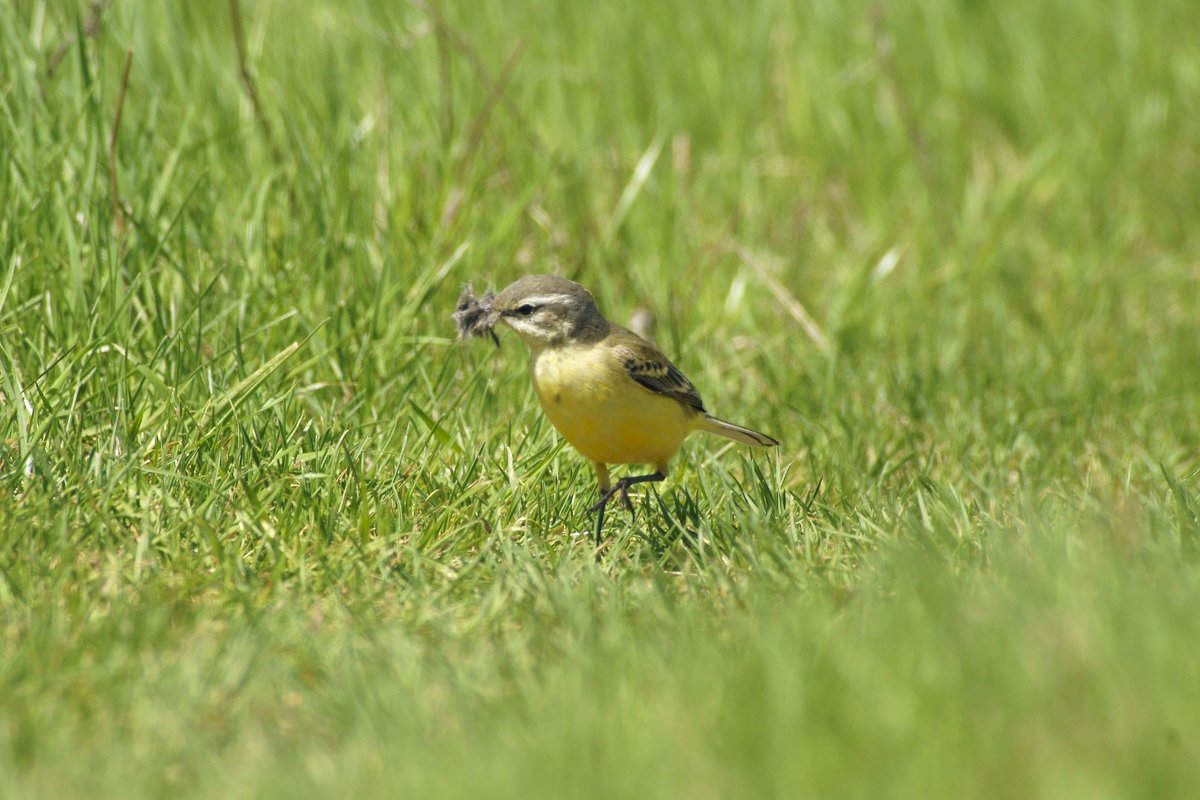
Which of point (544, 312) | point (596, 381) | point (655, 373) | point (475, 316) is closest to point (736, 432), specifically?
point (655, 373)

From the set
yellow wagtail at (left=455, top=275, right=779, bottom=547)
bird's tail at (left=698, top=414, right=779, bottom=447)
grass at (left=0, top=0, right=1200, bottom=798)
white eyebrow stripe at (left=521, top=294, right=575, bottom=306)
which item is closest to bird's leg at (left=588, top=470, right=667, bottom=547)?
yellow wagtail at (left=455, top=275, right=779, bottom=547)

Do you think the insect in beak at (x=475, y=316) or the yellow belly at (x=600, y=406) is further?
the insect in beak at (x=475, y=316)

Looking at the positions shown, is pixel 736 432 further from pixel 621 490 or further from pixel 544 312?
pixel 544 312

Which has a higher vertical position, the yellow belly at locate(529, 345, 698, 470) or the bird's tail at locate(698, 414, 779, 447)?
the yellow belly at locate(529, 345, 698, 470)

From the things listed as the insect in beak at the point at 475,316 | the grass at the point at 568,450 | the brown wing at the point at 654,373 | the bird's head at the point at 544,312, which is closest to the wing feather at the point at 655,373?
the brown wing at the point at 654,373

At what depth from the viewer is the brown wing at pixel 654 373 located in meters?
5.71

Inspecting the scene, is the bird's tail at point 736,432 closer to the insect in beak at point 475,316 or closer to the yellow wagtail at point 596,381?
the yellow wagtail at point 596,381

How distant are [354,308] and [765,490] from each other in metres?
2.19

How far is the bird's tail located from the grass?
0.12 metres

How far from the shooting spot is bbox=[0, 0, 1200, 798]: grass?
131 inches

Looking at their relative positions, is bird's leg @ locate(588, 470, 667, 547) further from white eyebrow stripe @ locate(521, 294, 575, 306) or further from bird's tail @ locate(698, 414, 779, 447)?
white eyebrow stripe @ locate(521, 294, 575, 306)

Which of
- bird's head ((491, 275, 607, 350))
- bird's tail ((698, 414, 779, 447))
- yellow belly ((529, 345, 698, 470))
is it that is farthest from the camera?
bird's tail ((698, 414, 779, 447))

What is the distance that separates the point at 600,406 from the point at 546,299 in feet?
1.94

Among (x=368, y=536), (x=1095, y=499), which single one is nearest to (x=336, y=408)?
(x=368, y=536)
